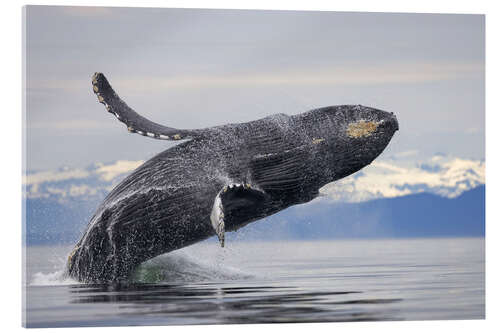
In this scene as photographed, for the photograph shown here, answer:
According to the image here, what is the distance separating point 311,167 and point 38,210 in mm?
3978

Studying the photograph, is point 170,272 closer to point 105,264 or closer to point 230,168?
point 105,264

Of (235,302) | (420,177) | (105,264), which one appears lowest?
(235,302)

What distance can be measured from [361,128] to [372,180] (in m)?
8.34

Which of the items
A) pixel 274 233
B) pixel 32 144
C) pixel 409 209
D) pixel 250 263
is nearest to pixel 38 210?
pixel 32 144

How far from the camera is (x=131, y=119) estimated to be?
41.8 ft

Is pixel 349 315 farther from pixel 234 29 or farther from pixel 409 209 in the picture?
pixel 409 209

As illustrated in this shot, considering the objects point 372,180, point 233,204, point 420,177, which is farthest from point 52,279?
point 372,180

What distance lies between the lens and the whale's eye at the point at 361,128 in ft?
41.0

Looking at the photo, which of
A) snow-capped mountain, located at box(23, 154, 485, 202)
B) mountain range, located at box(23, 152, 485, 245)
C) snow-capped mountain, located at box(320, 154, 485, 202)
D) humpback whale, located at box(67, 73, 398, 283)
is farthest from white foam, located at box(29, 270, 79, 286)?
snow-capped mountain, located at box(320, 154, 485, 202)

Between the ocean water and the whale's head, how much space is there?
1653 millimetres

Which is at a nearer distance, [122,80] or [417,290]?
[417,290]

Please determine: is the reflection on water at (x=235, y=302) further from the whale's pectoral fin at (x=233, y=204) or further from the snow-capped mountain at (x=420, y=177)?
the snow-capped mountain at (x=420, y=177)

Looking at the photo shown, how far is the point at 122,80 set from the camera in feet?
54.5

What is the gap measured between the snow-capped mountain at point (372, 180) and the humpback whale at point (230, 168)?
67 cm
